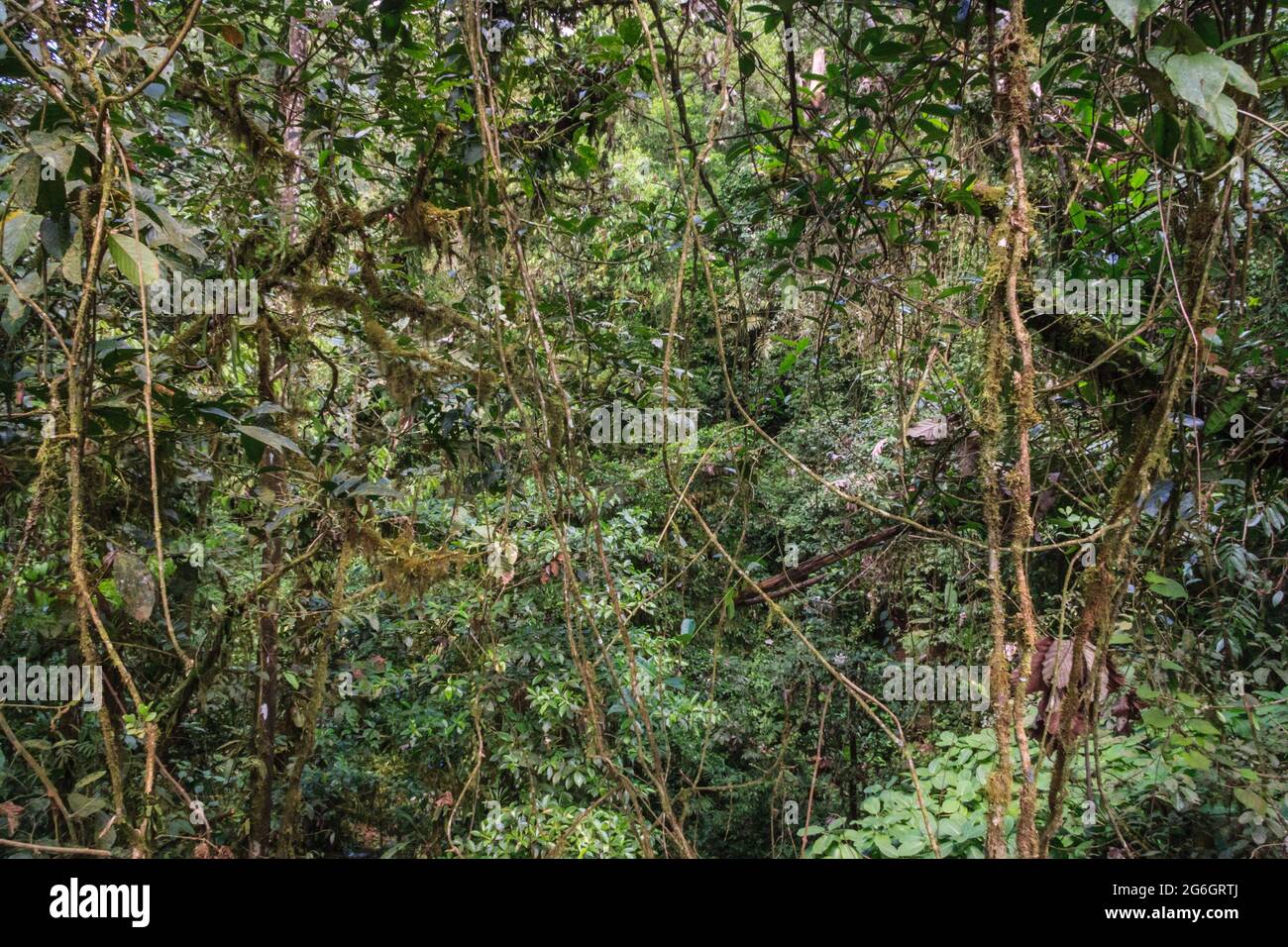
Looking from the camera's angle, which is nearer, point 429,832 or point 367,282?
point 367,282

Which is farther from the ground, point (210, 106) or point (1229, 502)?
point (210, 106)

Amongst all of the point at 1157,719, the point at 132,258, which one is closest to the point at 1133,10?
the point at 132,258

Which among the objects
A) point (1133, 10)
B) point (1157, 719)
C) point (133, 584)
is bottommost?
point (1157, 719)

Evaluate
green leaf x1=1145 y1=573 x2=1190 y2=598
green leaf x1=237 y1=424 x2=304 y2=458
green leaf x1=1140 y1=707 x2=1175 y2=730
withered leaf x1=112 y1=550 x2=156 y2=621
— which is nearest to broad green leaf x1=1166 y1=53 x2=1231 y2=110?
green leaf x1=1145 y1=573 x2=1190 y2=598

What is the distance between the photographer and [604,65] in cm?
216

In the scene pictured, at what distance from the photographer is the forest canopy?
1.16 metres

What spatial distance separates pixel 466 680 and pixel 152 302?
5.89 feet

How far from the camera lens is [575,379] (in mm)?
2531

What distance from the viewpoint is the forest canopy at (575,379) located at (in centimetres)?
116

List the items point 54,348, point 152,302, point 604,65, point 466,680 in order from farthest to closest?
point 466,680 → point 604,65 → point 152,302 → point 54,348

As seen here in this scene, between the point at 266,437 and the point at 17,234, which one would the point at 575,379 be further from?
the point at 17,234

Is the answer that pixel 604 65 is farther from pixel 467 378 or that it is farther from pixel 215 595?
pixel 215 595

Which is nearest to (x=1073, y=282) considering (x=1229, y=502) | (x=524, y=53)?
(x=1229, y=502)

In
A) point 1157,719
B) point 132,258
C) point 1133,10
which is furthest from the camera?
point 1157,719
